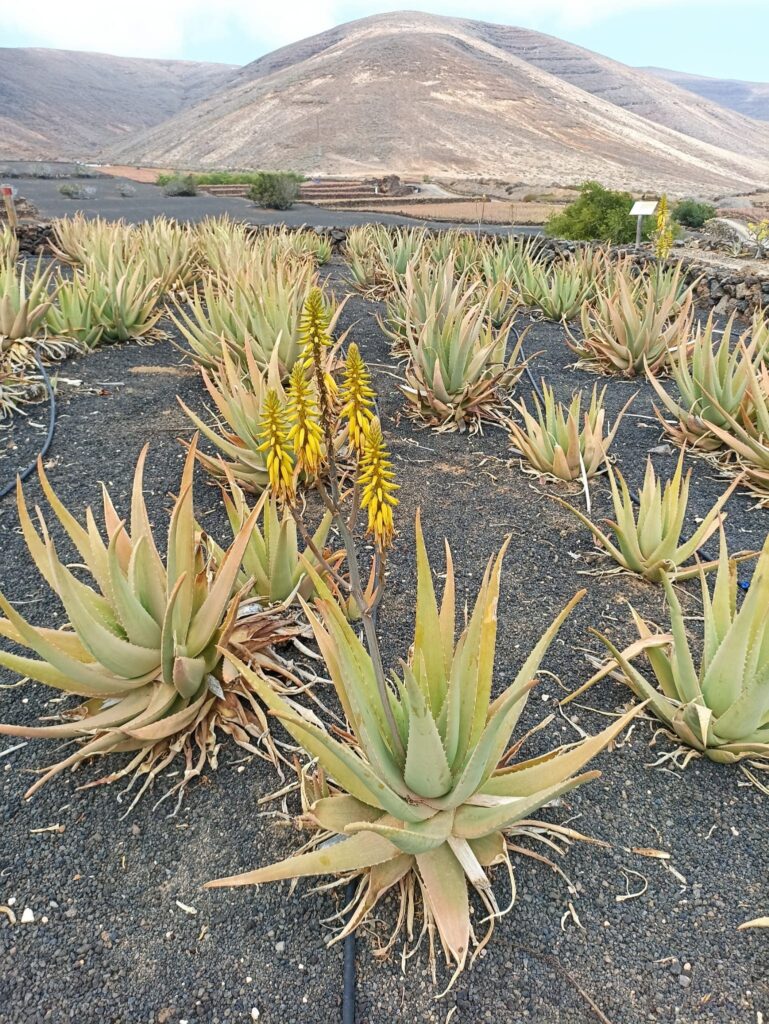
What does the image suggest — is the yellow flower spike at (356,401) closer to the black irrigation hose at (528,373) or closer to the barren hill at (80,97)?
the black irrigation hose at (528,373)

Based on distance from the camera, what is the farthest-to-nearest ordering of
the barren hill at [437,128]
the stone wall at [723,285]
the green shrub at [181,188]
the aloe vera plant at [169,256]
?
the barren hill at [437,128], the green shrub at [181,188], the stone wall at [723,285], the aloe vera plant at [169,256]

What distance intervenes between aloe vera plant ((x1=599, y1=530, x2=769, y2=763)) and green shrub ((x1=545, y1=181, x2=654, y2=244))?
532 inches

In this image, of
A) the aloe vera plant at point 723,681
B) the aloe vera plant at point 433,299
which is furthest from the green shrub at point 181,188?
the aloe vera plant at point 723,681

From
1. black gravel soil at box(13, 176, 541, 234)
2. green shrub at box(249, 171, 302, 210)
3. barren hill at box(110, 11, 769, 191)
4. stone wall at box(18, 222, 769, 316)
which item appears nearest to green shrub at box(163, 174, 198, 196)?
black gravel soil at box(13, 176, 541, 234)

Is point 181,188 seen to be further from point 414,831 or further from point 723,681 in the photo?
point 414,831

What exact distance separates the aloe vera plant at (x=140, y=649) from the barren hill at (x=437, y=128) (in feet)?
213

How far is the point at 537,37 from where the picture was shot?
154m

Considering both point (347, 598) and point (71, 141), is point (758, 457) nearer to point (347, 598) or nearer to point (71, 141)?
point (347, 598)

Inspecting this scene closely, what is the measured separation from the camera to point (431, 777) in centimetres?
153

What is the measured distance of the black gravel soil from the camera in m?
20.5

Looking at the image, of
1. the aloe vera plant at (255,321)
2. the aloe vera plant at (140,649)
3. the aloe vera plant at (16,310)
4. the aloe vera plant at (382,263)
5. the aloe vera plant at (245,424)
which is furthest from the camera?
the aloe vera plant at (382,263)

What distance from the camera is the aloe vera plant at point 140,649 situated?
1854 millimetres

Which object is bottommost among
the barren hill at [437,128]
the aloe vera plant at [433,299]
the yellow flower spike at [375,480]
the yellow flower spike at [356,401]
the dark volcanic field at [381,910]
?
the dark volcanic field at [381,910]

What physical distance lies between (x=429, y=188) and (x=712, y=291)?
110 feet
